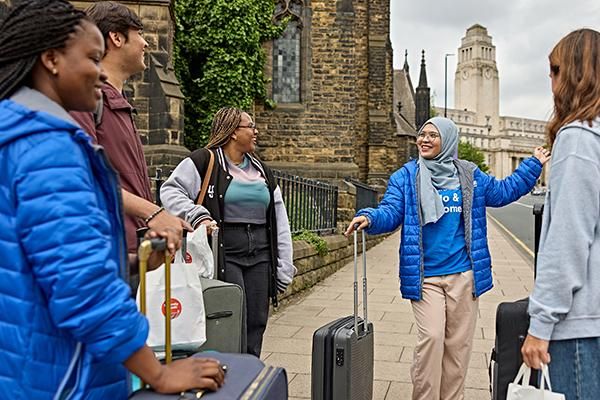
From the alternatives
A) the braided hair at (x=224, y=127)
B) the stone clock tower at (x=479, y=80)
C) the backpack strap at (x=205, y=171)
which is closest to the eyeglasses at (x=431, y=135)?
the braided hair at (x=224, y=127)

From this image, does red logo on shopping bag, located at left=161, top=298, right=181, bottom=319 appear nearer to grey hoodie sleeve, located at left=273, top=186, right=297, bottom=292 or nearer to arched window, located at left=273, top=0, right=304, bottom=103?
grey hoodie sleeve, located at left=273, top=186, right=297, bottom=292

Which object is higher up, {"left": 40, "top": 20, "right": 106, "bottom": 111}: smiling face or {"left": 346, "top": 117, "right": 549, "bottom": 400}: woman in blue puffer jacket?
{"left": 40, "top": 20, "right": 106, "bottom": 111}: smiling face

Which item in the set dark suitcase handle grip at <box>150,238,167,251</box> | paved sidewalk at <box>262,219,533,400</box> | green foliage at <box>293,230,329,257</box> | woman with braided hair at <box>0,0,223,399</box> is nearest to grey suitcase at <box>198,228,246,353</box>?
dark suitcase handle grip at <box>150,238,167,251</box>

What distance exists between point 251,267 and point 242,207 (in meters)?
0.38

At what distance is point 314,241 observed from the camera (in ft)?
36.6

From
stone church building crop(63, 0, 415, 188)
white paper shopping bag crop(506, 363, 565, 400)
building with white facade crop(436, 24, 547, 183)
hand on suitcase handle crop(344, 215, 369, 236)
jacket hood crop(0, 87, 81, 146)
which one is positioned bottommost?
white paper shopping bag crop(506, 363, 565, 400)

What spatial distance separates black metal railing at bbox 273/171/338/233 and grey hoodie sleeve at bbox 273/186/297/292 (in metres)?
5.63

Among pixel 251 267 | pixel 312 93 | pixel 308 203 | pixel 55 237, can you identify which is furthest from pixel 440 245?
pixel 312 93

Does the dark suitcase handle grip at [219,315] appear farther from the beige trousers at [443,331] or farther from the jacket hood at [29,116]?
the jacket hood at [29,116]

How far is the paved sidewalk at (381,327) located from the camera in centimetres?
551

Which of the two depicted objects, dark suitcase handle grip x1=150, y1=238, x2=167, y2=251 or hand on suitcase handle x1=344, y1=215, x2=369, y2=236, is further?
hand on suitcase handle x1=344, y1=215, x2=369, y2=236

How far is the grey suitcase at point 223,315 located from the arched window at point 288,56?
1617 cm

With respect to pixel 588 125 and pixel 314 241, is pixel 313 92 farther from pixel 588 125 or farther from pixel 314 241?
pixel 588 125

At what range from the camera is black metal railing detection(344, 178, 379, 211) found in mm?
16531
